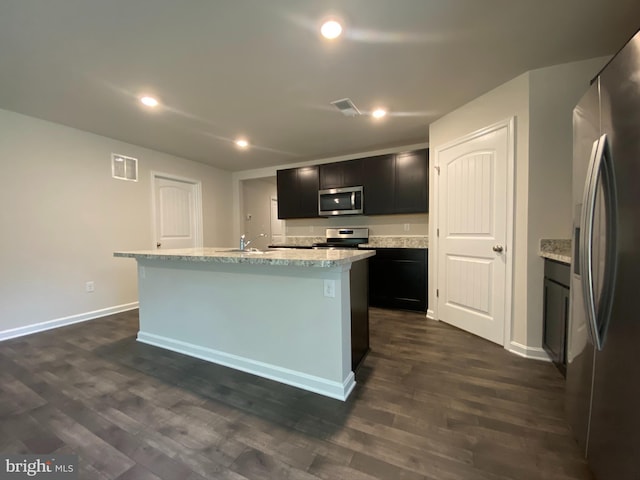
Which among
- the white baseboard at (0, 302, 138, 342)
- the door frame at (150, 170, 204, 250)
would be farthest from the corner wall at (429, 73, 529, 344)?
the white baseboard at (0, 302, 138, 342)

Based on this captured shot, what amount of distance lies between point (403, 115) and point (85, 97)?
3.19m

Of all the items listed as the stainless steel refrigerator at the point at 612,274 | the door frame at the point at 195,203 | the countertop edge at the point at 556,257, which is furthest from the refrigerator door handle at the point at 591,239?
the door frame at the point at 195,203

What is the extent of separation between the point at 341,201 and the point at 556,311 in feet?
9.58

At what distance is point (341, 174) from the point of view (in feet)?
14.1

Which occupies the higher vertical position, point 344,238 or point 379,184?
point 379,184

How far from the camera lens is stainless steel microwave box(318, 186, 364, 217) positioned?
409 centimetres

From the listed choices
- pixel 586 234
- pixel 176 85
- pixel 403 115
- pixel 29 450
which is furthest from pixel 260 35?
pixel 29 450

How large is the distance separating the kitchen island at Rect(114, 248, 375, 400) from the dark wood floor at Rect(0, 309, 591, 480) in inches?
5.2

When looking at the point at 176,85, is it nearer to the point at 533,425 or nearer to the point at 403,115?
the point at 403,115

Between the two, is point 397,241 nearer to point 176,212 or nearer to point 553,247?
point 553,247

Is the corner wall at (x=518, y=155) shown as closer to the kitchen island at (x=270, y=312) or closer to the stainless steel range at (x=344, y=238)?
the kitchen island at (x=270, y=312)

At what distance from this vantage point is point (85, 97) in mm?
2480

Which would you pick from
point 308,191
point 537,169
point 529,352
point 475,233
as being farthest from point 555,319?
point 308,191

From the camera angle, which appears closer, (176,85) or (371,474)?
(371,474)
